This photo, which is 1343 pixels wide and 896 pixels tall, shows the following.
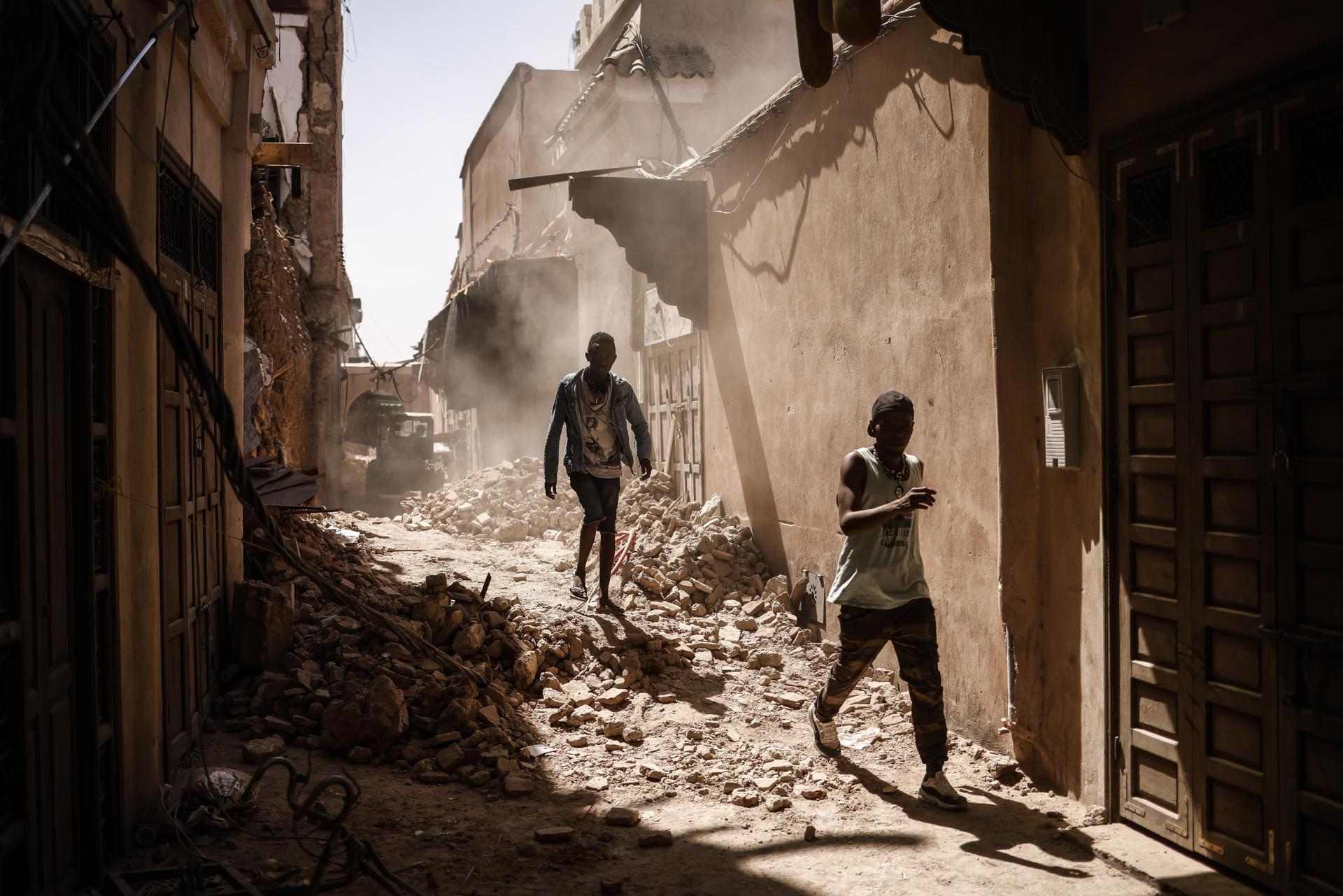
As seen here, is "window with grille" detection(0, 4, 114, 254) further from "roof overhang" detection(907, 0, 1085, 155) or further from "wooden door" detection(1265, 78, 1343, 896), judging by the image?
"wooden door" detection(1265, 78, 1343, 896)

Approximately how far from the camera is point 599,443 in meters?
7.75

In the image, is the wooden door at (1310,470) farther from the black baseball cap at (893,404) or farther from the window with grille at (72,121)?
the window with grille at (72,121)

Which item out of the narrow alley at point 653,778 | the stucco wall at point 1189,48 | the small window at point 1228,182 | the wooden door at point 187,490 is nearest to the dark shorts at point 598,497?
the narrow alley at point 653,778

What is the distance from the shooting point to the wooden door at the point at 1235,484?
3.43 m

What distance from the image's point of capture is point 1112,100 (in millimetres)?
4441

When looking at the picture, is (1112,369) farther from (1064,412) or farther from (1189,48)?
(1189,48)

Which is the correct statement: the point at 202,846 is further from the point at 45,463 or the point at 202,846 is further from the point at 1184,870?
the point at 1184,870

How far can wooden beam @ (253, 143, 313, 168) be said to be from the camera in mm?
8172

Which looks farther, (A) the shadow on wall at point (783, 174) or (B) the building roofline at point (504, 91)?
(B) the building roofline at point (504, 91)

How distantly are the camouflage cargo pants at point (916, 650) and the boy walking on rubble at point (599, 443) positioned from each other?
119 inches

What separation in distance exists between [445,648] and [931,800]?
123 inches

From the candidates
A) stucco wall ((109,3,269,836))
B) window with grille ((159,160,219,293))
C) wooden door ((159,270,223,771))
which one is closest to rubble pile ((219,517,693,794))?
wooden door ((159,270,223,771))

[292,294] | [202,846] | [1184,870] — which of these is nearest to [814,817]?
[1184,870]

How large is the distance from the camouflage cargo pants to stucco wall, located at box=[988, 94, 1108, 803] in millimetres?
532
